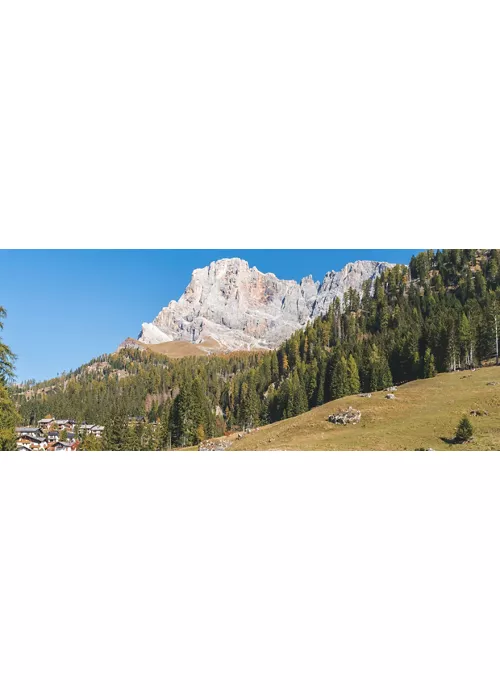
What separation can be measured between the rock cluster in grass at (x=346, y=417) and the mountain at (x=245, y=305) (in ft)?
6.95

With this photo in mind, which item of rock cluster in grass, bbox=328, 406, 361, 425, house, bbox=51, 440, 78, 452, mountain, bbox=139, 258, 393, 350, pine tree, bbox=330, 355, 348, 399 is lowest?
house, bbox=51, 440, 78, 452

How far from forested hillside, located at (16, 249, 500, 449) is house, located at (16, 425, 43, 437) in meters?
0.12

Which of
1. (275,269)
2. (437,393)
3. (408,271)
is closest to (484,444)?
(437,393)

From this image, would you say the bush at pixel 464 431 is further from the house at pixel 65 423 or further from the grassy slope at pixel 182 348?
the house at pixel 65 423

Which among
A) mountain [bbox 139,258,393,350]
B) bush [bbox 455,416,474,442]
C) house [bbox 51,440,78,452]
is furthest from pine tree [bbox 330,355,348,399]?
house [bbox 51,440,78,452]

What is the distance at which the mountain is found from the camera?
8.13 metres

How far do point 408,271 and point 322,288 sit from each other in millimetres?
1773

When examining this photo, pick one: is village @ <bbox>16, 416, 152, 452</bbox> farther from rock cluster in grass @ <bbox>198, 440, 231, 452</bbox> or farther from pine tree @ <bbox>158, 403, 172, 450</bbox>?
rock cluster in grass @ <bbox>198, 440, 231, 452</bbox>

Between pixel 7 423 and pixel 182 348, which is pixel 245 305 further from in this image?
pixel 7 423

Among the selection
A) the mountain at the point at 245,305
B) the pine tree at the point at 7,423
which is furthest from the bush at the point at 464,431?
the pine tree at the point at 7,423
